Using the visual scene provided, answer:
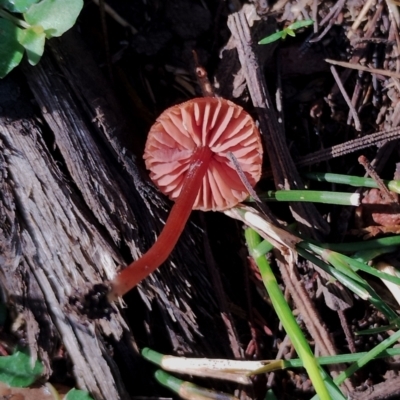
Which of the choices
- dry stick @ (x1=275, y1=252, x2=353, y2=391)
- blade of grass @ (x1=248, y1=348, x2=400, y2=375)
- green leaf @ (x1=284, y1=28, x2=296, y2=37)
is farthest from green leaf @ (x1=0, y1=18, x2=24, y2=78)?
blade of grass @ (x1=248, y1=348, x2=400, y2=375)

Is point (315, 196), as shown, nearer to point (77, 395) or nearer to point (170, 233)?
point (170, 233)

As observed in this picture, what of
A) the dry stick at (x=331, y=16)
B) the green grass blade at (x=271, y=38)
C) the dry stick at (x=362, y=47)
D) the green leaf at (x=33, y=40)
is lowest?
the dry stick at (x=362, y=47)

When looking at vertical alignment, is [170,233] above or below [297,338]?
above

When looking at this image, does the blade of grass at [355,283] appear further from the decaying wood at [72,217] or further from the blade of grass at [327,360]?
the decaying wood at [72,217]

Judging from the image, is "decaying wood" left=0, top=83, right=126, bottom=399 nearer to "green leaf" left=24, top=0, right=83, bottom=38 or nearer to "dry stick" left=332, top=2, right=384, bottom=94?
"green leaf" left=24, top=0, right=83, bottom=38

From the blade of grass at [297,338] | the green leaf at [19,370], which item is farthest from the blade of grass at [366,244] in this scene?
the green leaf at [19,370]

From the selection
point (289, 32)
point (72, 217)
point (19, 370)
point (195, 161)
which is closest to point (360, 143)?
point (289, 32)
